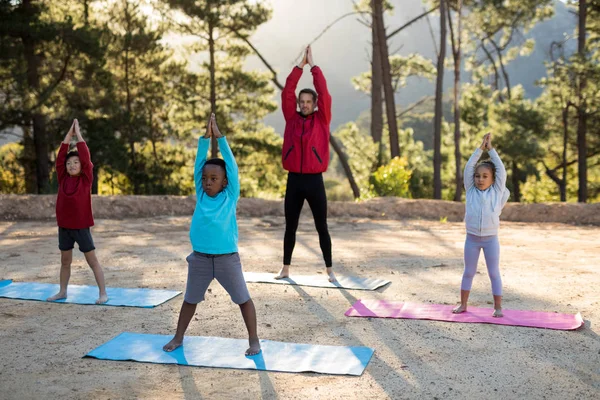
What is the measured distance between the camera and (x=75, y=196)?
5.47 metres

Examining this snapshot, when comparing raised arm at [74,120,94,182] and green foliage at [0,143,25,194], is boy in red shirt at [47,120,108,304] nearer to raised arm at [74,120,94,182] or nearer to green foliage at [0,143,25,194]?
raised arm at [74,120,94,182]

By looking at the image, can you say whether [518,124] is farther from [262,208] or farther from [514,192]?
[262,208]

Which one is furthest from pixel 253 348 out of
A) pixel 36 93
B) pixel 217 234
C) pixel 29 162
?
pixel 29 162

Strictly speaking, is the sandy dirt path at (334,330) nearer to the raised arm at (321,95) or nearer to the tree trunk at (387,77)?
the raised arm at (321,95)

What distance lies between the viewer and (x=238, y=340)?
4547 mm

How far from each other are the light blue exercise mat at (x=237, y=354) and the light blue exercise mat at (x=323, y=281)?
6.12 feet

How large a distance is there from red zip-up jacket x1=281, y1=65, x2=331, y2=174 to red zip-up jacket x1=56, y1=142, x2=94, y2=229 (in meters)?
1.79

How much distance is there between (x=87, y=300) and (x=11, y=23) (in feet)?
45.8

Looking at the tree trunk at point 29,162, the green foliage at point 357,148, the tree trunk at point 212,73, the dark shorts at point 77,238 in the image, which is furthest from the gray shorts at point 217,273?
the tree trunk at point 29,162

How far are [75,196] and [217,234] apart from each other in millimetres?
1969

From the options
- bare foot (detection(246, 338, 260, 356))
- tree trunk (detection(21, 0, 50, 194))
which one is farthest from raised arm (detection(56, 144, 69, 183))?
tree trunk (detection(21, 0, 50, 194))

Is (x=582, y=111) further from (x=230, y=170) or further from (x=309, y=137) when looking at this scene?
(x=230, y=170)

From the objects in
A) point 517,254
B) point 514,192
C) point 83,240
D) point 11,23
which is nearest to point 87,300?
point 83,240

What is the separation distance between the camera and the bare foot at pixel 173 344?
429 cm
